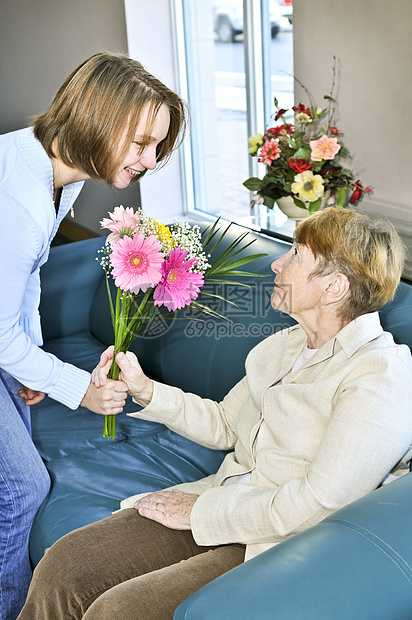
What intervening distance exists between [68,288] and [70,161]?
1.46 meters

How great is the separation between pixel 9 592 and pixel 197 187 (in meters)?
2.80

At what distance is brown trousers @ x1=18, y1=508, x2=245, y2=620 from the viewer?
1.26 meters

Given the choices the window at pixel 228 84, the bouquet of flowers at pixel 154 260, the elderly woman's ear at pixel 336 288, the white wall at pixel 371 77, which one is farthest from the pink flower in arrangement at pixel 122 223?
the window at pixel 228 84

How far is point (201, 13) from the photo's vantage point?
3666 mm

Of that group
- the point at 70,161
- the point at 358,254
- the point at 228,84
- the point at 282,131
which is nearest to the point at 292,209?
the point at 282,131

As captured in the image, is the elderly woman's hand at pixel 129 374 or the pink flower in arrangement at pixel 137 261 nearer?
the pink flower in arrangement at pixel 137 261

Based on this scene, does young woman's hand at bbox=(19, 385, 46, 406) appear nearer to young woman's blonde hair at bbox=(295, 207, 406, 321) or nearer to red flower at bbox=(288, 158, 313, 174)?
young woman's blonde hair at bbox=(295, 207, 406, 321)

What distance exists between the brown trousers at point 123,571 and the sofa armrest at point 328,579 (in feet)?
0.91

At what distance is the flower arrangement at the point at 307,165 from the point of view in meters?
2.24

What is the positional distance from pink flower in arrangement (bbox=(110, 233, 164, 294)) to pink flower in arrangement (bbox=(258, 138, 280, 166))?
1.18 metres

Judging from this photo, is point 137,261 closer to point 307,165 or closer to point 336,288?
point 336,288

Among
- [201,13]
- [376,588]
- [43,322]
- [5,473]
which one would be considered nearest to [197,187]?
[201,13]

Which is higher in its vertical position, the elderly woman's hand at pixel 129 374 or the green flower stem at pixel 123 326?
the green flower stem at pixel 123 326

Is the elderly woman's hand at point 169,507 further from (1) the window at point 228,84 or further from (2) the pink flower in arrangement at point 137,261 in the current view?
(1) the window at point 228,84
